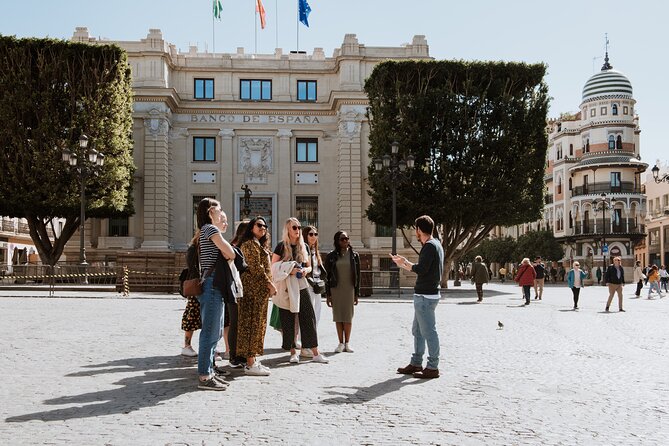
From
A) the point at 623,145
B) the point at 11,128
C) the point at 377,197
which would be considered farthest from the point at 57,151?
the point at 623,145

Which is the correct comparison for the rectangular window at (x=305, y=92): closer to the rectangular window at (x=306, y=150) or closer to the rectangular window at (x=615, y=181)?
the rectangular window at (x=306, y=150)

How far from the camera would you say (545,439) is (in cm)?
549

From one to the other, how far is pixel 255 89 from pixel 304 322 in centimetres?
3742

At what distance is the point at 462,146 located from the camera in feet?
110

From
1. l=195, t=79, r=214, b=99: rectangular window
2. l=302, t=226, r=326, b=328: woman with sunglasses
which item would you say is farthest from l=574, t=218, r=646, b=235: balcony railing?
l=302, t=226, r=326, b=328: woman with sunglasses

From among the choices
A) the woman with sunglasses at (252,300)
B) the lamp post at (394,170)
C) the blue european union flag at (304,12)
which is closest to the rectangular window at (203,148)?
the blue european union flag at (304,12)

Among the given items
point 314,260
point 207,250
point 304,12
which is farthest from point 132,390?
point 304,12

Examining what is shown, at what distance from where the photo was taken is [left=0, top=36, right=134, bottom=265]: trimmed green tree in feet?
110

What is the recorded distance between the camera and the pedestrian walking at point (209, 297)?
7.36 metres

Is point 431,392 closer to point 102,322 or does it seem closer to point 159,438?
point 159,438

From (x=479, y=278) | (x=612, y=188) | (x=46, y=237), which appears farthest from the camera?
(x=612, y=188)

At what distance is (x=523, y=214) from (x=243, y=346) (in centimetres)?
2805

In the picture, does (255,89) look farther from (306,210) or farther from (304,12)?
(306,210)

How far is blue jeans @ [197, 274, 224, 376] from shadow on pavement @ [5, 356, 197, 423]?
0.97ft
